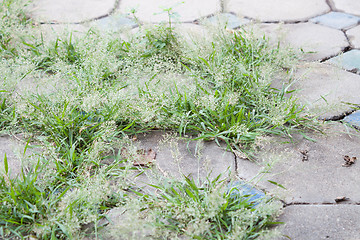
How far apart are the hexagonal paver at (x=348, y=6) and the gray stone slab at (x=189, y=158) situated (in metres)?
2.00

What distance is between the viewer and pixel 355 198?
1.44m

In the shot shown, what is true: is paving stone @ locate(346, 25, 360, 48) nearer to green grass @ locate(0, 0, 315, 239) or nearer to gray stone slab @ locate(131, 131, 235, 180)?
green grass @ locate(0, 0, 315, 239)

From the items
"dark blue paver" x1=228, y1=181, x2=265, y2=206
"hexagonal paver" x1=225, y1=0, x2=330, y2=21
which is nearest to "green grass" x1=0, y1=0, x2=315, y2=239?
"dark blue paver" x1=228, y1=181, x2=265, y2=206

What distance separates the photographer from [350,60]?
91.0 inches

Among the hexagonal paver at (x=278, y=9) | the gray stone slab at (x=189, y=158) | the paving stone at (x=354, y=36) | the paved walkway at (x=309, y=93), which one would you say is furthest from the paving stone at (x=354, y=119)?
the hexagonal paver at (x=278, y=9)

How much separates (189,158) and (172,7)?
70.3 inches

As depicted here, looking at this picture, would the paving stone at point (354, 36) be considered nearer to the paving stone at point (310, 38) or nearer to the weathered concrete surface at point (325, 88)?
the paving stone at point (310, 38)

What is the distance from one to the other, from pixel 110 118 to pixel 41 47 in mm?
1071

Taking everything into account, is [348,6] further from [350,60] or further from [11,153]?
[11,153]

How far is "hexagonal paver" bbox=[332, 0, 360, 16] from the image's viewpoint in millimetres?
2960

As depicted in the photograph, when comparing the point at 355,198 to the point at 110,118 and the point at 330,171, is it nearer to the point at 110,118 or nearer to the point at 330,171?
the point at 330,171

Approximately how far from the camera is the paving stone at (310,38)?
7.93ft

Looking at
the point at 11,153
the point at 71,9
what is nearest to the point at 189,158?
the point at 11,153

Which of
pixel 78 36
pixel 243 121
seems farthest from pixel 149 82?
pixel 78 36
